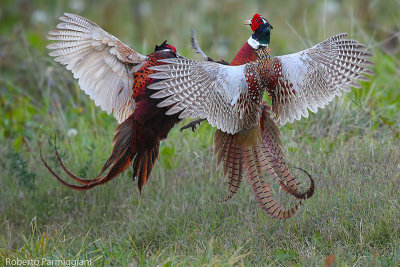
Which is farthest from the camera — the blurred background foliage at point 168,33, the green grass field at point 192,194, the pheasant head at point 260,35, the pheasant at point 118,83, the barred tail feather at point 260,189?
the blurred background foliage at point 168,33

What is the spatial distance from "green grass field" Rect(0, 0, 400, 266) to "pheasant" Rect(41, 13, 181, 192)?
38 centimetres

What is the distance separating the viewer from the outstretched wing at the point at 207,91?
3344mm

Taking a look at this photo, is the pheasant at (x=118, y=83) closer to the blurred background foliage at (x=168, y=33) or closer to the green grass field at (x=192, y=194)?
the green grass field at (x=192, y=194)

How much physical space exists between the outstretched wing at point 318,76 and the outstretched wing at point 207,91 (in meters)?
0.25

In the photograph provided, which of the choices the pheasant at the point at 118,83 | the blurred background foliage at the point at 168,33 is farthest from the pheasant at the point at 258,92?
the blurred background foliage at the point at 168,33

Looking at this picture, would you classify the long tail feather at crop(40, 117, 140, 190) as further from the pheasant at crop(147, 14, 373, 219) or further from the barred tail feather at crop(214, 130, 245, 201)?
the barred tail feather at crop(214, 130, 245, 201)

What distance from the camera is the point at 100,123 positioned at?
17.3 ft

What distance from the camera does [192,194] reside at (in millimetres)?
4129

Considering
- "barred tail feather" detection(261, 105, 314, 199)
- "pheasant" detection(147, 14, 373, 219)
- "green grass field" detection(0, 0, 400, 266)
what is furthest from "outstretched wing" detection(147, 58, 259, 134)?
"green grass field" detection(0, 0, 400, 266)

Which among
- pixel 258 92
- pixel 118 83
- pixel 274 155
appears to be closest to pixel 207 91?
pixel 258 92

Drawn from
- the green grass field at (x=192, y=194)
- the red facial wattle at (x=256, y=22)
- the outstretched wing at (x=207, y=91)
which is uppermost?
the red facial wattle at (x=256, y=22)

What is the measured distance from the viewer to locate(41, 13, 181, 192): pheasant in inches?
147

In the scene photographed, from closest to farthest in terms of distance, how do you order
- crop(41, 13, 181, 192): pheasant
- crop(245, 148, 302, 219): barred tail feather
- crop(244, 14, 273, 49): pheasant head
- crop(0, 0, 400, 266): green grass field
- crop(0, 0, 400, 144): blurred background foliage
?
crop(0, 0, 400, 266): green grass field < crop(245, 148, 302, 219): barred tail feather < crop(244, 14, 273, 49): pheasant head < crop(41, 13, 181, 192): pheasant < crop(0, 0, 400, 144): blurred background foliage

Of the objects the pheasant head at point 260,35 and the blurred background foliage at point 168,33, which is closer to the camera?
the pheasant head at point 260,35
